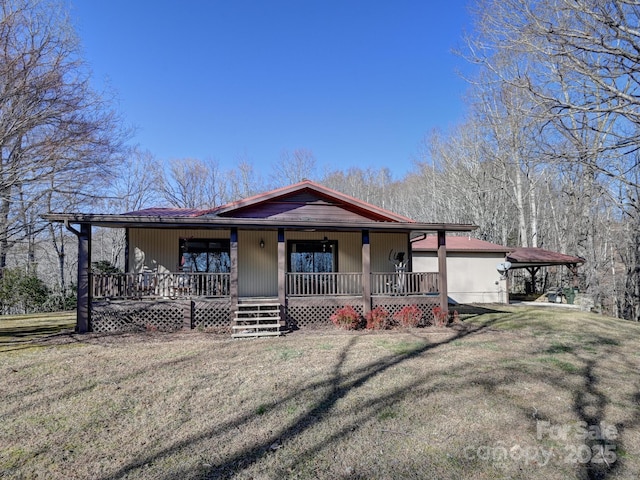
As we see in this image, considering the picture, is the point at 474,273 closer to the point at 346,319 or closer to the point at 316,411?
the point at 346,319

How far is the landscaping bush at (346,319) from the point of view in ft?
33.3

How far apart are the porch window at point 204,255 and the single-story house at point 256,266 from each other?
3 cm

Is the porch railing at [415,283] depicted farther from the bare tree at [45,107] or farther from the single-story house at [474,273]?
the bare tree at [45,107]

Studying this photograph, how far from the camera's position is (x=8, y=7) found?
8.71 meters

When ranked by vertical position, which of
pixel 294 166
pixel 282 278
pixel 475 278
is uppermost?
pixel 294 166

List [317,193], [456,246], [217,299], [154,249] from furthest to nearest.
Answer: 1. [456,246]
2. [317,193]
3. [154,249]
4. [217,299]

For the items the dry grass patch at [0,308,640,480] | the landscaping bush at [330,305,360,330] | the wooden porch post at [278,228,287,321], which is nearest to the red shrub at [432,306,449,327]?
the landscaping bush at [330,305,360,330]

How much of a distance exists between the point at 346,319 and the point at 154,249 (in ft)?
23.3

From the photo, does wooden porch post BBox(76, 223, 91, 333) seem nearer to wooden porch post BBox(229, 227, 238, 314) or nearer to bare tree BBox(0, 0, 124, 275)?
bare tree BBox(0, 0, 124, 275)

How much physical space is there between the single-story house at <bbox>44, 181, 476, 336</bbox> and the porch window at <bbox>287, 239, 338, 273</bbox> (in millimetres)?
39

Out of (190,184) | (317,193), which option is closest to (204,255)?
(317,193)

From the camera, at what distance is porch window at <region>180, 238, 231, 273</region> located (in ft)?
41.6

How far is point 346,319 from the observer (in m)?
10.2

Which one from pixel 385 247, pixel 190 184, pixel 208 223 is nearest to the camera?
pixel 208 223
